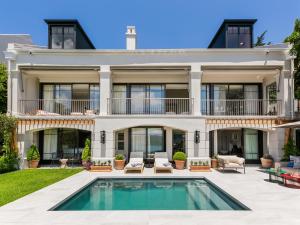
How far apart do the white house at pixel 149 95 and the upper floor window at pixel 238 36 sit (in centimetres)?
8

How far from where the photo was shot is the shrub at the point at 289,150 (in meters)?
15.7

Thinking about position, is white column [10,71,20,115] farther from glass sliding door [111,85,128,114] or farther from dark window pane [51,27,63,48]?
glass sliding door [111,85,128,114]

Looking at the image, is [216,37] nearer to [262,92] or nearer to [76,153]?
[262,92]

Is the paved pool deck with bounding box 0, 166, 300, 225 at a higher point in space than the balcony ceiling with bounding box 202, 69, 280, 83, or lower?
lower

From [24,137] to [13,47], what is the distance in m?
6.16

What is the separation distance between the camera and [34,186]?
35.5ft

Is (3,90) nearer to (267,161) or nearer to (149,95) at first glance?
(149,95)

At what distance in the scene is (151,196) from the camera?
33.2 feet

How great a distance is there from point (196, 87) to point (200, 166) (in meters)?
5.19

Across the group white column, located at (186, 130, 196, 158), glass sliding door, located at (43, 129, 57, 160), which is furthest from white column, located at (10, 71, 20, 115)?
white column, located at (186, 130, 196, 158)

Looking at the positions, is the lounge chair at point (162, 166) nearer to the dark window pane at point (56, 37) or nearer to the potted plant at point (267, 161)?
the potted plant at point (267, 161)

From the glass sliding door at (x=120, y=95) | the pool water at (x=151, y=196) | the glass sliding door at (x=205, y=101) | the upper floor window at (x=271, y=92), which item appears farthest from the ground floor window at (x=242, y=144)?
the glass sliding door at (x=120, y=95)

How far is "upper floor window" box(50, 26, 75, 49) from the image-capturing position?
1939 centimetres

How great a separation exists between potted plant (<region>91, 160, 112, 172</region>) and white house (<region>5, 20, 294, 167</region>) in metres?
0.43
